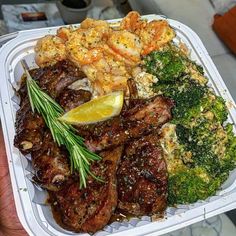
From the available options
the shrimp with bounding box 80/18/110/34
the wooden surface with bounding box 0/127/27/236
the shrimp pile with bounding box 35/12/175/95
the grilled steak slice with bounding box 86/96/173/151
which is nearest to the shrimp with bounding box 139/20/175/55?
the shrimp pile with bounding box 35/12/175/95

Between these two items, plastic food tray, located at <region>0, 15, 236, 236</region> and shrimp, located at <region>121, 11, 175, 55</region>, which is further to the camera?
shrimp, located at <region>121, 11, 175, 55</region>

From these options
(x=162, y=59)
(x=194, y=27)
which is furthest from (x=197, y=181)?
(x=194, y=27)

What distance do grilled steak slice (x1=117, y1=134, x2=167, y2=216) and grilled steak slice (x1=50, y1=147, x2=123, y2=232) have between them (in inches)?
1.9

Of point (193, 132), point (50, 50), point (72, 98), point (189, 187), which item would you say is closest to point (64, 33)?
point (50, 50)

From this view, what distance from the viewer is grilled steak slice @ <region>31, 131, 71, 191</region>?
1.78m

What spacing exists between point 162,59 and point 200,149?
18.2 inches

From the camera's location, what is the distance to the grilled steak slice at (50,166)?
1.78 metres

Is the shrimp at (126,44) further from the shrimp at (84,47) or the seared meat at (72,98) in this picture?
the seared meat at (72,98)

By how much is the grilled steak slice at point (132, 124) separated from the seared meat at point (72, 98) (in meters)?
0.15

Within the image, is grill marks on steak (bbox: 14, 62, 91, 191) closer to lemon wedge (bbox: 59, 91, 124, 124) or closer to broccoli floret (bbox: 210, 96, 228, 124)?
lemon wedge (bbox: 59, 91, 124, 124)

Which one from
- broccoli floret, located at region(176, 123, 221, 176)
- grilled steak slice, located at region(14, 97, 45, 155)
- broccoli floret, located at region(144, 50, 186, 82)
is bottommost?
broccoli floret, located at region(176, 123, 221, 176)

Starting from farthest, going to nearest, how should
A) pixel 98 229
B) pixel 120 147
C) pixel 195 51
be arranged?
pixel 195 51 → pixel 120 147 → pixel 98 229

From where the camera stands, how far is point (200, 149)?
6.27ft

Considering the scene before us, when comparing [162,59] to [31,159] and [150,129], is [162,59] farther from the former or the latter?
[31,159]
